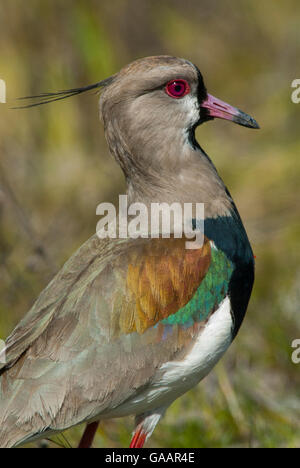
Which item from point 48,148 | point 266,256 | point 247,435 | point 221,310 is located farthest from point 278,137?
point 221,310

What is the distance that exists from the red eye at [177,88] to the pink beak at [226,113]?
133mm

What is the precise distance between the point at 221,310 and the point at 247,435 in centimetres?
120

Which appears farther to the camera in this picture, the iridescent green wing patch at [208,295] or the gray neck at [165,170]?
the gray neck at [165,170]

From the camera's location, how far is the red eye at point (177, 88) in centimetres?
370

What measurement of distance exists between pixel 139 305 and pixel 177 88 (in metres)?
1.08

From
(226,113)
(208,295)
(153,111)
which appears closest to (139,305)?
(208,295)

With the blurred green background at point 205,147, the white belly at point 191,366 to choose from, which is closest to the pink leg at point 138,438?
the white belly at point 191,366

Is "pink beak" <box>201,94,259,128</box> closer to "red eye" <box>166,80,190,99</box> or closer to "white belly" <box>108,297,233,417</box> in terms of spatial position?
"red eye" <box>166,80,190,99</box>

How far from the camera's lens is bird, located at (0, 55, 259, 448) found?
327 cm

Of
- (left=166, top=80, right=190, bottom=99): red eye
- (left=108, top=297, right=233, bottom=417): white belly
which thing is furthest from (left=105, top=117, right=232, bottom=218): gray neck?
(left=108, top=297, right=233, bottom=417): white belly

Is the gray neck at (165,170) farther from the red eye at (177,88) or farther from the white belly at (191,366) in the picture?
the white belly at (191,366)

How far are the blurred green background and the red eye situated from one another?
116 cm

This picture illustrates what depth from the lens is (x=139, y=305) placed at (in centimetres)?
336

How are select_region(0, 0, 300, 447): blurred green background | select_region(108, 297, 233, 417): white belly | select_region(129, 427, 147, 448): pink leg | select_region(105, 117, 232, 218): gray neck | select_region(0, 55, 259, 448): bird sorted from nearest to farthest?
select_region(0, 55, 259, 448): bird < select_region(108, 297, 233, 417): white belly < select_region(129, 427, 147, 448): pink leg < select_region(105, 117, 232, 218): gray neck < select_region(0, 0, 300, 447): blurred green background
